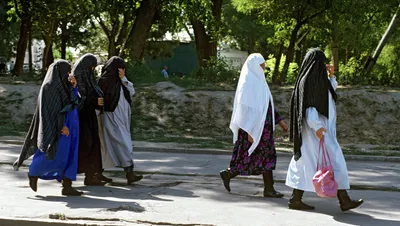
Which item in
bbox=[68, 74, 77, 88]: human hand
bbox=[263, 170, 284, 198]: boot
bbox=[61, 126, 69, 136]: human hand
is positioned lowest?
bbox=[263, 170, 284, 198]: boot

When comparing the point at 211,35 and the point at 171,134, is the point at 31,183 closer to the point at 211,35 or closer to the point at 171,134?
the point at 171,134

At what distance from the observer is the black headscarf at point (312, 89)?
782 centimetres

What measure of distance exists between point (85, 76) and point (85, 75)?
0.04 ft

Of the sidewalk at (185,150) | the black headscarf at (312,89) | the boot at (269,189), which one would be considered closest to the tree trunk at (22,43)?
the sidewalk at (185,150)

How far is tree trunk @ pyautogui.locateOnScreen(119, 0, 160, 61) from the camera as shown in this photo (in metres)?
24.5

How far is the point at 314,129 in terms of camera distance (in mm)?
7766

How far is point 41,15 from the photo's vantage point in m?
27.6

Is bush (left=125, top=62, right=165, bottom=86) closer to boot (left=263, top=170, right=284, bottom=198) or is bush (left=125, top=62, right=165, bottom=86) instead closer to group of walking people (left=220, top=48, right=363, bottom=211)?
boot (left=263, top=170, right=284, bottom=198)

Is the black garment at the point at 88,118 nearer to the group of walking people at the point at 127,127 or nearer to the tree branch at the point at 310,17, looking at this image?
the group of walking people at the point at 127,127

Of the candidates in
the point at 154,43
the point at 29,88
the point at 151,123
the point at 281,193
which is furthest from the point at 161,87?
the point at 154,43

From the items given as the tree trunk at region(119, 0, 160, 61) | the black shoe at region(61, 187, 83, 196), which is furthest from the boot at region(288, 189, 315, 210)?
the tree trunk at region(119, 0, 160, 61)


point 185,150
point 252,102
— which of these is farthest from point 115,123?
point 185,150

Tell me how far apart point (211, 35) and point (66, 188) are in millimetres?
19875

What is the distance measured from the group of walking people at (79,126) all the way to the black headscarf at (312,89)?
9.30 feet
